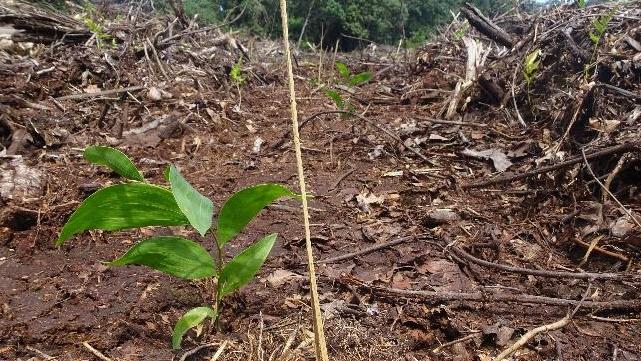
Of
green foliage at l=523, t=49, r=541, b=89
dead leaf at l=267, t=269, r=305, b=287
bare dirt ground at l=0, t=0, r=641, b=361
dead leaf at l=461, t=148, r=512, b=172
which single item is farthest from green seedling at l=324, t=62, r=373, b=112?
dead leaf at l=267, t=269, r=305, b=287

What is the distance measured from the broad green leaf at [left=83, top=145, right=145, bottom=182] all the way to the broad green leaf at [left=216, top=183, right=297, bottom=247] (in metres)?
0.18

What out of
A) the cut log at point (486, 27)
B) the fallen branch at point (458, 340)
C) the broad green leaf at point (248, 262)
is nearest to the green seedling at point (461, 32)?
the cut log at point (486, 27)

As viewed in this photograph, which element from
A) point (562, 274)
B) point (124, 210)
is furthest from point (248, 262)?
point (562, 274)

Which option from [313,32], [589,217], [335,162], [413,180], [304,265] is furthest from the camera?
[313,32]

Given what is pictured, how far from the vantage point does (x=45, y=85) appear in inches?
111

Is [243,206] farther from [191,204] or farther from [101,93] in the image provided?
[101,93]

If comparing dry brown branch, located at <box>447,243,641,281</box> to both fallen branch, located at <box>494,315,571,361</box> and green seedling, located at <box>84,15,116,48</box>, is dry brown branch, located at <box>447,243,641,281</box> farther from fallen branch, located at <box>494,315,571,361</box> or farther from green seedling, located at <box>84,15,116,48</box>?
green seedling, located at <box>84,15,116,48</box>

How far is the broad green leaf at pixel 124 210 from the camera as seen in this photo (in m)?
0.76

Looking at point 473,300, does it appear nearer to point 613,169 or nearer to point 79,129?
point 613,169

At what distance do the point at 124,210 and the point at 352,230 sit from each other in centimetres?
91

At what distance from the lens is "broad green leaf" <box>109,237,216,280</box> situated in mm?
844

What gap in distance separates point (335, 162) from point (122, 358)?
152 cm

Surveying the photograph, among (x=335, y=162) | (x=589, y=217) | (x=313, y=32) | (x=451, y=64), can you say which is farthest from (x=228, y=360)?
(x=313, y=32)

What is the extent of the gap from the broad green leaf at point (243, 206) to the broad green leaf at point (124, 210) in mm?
90
